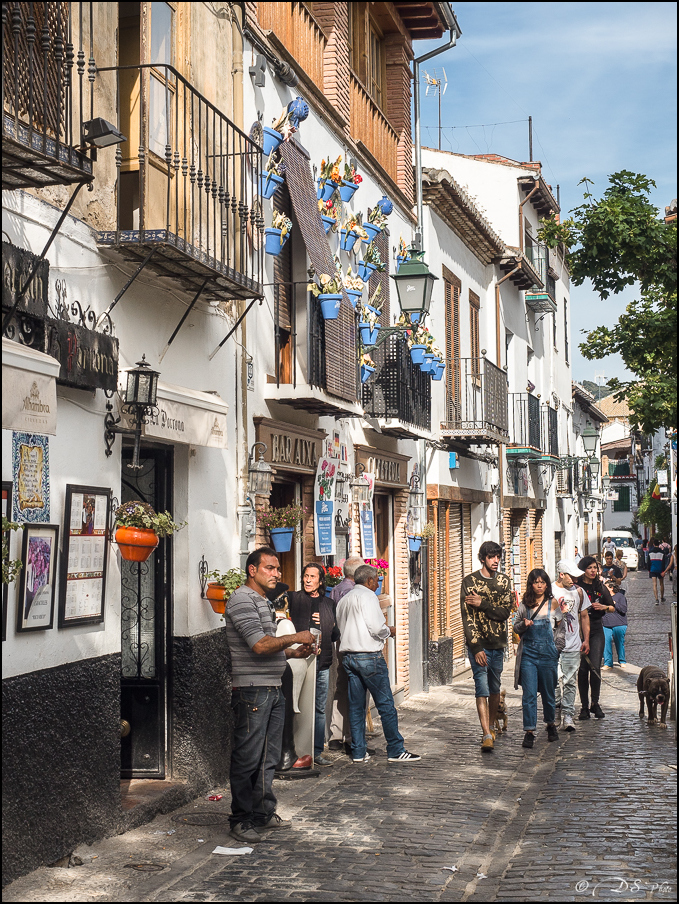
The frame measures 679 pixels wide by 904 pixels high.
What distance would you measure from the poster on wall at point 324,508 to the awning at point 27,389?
5.97m

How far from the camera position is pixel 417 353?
49.0ft

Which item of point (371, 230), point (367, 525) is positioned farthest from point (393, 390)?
point (371, 230)

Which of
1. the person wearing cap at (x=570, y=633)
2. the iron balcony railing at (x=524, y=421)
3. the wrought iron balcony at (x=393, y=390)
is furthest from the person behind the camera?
the iron balcony railing at (x=524, y=421)

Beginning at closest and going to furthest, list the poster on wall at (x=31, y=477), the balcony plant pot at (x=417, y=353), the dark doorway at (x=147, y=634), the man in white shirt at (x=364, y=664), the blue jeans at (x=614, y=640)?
1. the poster on wall at (x=31, y=477)
2. the dark doorway at (x=147, y=634)
3. the man in white shirt at (x=364, y=664)
4. the balcony plant pot at (x=417, y=353)
5. the blue jeans at (x=614, y=640)

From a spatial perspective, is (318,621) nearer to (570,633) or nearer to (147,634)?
(147,634)

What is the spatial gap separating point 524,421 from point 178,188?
1684 centimetres

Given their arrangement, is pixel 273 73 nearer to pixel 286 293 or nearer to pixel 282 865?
pixel 286 293

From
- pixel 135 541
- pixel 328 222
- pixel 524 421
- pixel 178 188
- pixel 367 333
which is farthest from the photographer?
pixel 524 421

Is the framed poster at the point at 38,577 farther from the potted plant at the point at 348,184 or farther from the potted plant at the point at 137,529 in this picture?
the potted plant at the point at 348,184

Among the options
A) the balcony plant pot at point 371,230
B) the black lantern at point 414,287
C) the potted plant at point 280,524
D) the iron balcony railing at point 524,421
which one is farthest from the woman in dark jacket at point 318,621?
the iron balcony railing at point 524,421

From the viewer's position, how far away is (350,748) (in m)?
10.9

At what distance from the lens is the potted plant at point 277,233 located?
1068 cm

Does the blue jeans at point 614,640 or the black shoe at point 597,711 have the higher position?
the blue jeans at point 614,640

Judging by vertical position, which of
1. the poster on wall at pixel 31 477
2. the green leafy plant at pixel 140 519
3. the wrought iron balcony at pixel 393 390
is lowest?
the green leafy plant at pixel 140 519
